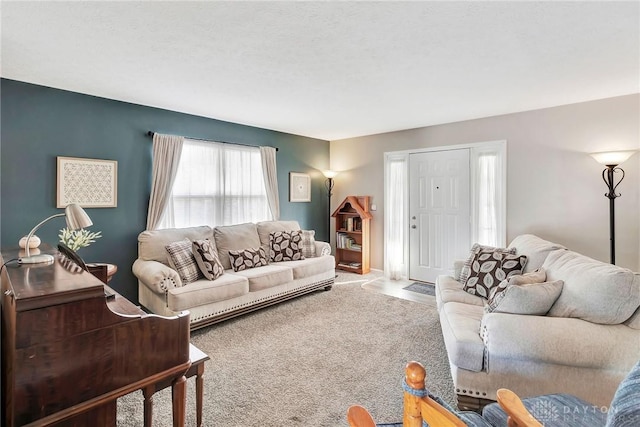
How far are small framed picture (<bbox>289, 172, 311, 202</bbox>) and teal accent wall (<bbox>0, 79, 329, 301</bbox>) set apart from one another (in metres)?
1.35

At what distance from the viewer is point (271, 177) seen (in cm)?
491

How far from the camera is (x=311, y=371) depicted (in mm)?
2340

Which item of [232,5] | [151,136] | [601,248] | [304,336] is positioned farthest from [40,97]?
[601,248]

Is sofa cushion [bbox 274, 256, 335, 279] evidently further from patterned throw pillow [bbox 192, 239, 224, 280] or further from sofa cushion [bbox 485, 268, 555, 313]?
sofa cushion [bbox 485, 268, 555, 313]

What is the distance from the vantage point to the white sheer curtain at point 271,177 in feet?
15.8

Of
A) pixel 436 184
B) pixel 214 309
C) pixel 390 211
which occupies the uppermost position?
pixel 436 184

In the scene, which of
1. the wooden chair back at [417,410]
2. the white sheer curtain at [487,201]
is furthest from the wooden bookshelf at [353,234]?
the wooden chair back at [417,410]

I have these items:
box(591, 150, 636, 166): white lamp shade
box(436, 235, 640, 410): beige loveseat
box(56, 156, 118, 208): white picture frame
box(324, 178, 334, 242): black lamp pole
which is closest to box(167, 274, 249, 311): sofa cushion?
box(56, 156, 118, 208): white picture frame

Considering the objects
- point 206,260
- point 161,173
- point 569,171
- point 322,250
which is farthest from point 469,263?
point 161,173

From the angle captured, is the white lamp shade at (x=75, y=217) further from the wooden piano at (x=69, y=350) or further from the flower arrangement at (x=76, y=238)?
the flower arrangement at (x=76, y=238)

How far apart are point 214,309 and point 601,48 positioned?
12.9 feet

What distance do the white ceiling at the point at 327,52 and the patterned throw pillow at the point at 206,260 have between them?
1.64m

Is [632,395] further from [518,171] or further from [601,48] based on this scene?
[518,171]

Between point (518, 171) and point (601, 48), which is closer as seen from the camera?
point (601, 48)
